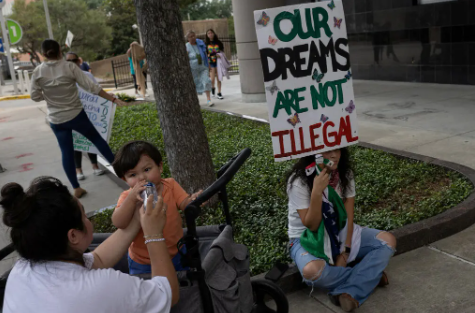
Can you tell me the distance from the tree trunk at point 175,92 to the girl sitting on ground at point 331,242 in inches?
56.5

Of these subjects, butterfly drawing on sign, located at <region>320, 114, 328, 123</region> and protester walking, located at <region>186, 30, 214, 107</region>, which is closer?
butterfly drawing on sign, located at <region>320, 114, 328, 123</region>

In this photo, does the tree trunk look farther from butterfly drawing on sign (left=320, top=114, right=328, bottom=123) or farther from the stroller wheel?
the stroller wheel

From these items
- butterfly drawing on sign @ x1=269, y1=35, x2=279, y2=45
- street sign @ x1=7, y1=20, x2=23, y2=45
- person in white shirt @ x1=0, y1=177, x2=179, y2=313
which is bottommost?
person in white shirt @ x1=0, y1=177, x2=179, y2=313

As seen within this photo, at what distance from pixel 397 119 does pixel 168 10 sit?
15.8ft

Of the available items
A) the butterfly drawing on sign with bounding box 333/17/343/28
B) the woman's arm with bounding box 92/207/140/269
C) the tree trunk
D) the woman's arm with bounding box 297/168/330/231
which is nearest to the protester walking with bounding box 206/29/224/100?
the tree trunk

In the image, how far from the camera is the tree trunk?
4.10 m

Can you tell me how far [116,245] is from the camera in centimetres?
213

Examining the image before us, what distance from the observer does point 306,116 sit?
3.01m

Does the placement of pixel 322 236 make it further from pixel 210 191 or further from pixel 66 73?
pixel 66 73

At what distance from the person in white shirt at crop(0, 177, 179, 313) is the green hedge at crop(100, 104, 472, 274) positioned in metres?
1.77

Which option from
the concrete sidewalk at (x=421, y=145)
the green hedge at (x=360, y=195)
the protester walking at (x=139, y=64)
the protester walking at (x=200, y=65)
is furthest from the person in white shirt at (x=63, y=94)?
the protester walking at (x=139, y=64)

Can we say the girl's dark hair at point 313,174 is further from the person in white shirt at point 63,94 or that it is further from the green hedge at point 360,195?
the person in white shirt at point 63,94

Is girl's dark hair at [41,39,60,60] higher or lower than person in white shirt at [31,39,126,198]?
higher

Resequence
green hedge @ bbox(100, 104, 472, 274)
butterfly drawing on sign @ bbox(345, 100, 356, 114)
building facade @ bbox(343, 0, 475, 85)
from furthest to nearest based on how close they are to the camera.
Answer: building facade @ bbox(343, 0, 475, 85), green hedge @ bbox(100, 104, 472, 274), butterfly drawing on sign @ bbox(345, 100, 356, 114)
